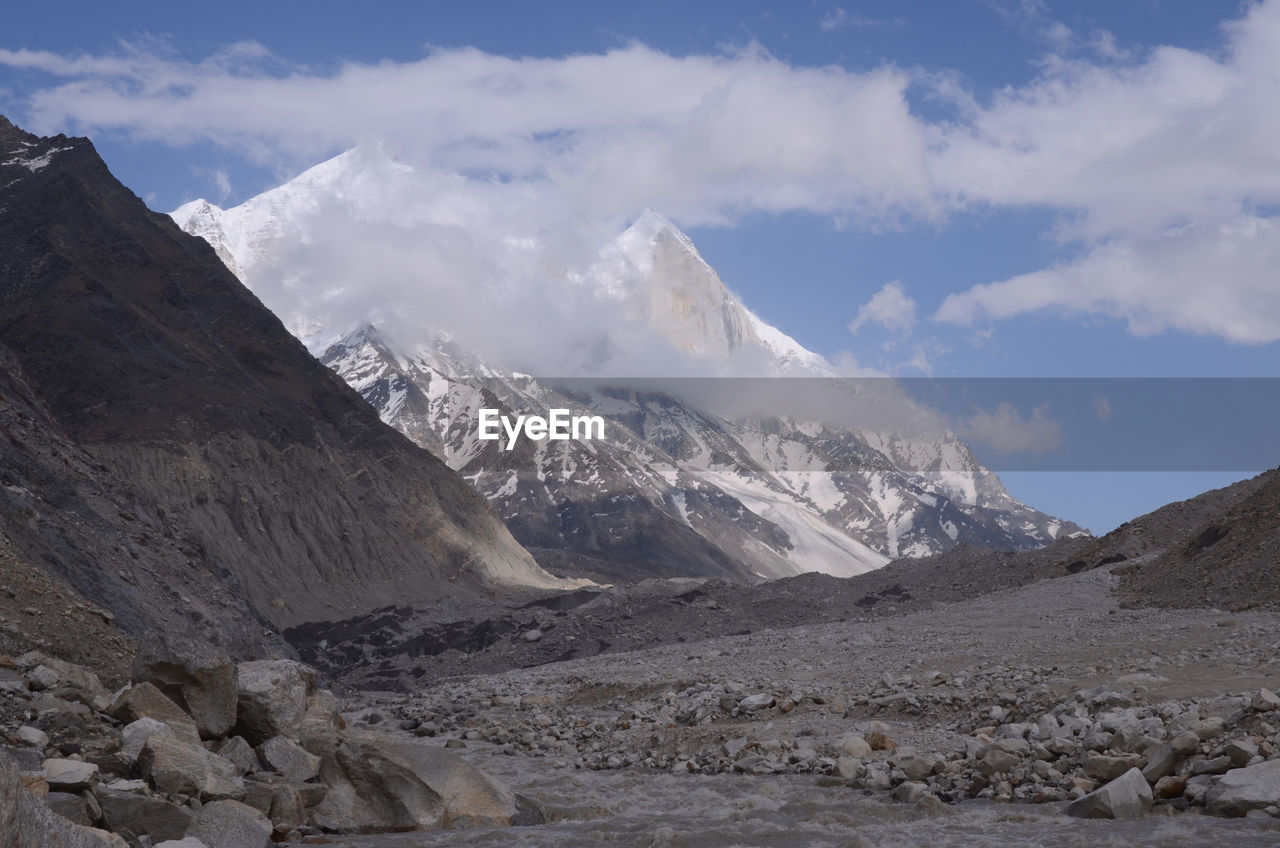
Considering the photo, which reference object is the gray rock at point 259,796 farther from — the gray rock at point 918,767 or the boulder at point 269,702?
the gray rock at point 918,767

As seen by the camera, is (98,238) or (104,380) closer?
(104,380)

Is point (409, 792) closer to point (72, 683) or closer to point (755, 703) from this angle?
point (72, 683)

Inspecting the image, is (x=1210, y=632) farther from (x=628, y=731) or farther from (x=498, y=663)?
(x=498, y=663)

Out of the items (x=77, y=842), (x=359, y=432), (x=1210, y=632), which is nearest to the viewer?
(x=77, y=842)

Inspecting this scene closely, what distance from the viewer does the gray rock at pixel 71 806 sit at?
11.7m

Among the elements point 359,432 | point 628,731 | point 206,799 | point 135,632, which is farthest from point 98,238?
point 206,799

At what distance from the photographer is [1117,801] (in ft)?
46.5

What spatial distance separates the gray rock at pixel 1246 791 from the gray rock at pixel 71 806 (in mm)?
12146

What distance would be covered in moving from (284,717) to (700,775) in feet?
21.8

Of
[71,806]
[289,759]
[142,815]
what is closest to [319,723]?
[289,759]

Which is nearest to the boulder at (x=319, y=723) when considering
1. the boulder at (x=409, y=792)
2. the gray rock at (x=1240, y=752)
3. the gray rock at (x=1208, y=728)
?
the boulder at (x=409, y=792)

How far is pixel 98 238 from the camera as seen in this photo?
97.2m

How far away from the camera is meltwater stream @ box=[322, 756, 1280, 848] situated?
13422mm

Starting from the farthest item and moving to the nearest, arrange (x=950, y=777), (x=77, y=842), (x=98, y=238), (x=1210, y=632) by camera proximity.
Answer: (x=98, y=238), (x=1210, y=632), (x=950, y=777), (x=77, y=842)
